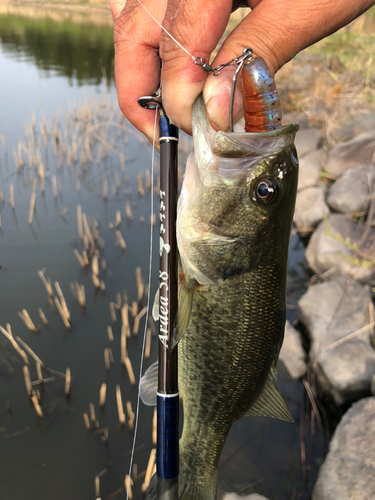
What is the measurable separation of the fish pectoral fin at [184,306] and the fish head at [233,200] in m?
0.06

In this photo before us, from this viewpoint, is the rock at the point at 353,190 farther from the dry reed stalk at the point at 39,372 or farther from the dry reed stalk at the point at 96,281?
the dry reed stalk at the point at 39,372

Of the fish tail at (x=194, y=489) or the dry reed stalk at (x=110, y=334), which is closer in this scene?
the fish tail at (x=194, y=489)

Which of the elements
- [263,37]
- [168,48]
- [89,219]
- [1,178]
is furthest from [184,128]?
[1,178]

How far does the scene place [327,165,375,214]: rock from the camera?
19.7 feet

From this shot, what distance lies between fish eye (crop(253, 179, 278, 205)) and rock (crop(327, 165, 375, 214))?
4.94m

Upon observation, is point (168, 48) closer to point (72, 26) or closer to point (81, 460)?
point (81, 460)

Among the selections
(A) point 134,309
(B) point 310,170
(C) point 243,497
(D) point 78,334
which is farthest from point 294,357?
(B) point 310,170

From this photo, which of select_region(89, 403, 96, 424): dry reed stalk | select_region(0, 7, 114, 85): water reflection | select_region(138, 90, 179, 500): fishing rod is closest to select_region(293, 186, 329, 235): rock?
select_region(89, 403, 96, 424): dry reed stalk

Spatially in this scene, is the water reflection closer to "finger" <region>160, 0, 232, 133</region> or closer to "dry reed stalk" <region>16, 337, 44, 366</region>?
"dry reed stalk" <region>16, 337, 44, 366</region>

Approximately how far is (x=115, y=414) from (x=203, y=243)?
127 inches

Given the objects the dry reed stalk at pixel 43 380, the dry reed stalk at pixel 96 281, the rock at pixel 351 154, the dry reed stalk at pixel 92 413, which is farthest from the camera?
the rock at pixel 351 154

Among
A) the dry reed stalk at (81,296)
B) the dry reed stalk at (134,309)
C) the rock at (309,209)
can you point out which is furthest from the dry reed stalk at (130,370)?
the rock at (309,209)

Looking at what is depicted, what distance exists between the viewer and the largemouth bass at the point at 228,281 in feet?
4.58

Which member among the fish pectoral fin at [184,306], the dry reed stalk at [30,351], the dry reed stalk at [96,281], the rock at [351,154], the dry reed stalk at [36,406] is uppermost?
the rock at [351,154]
